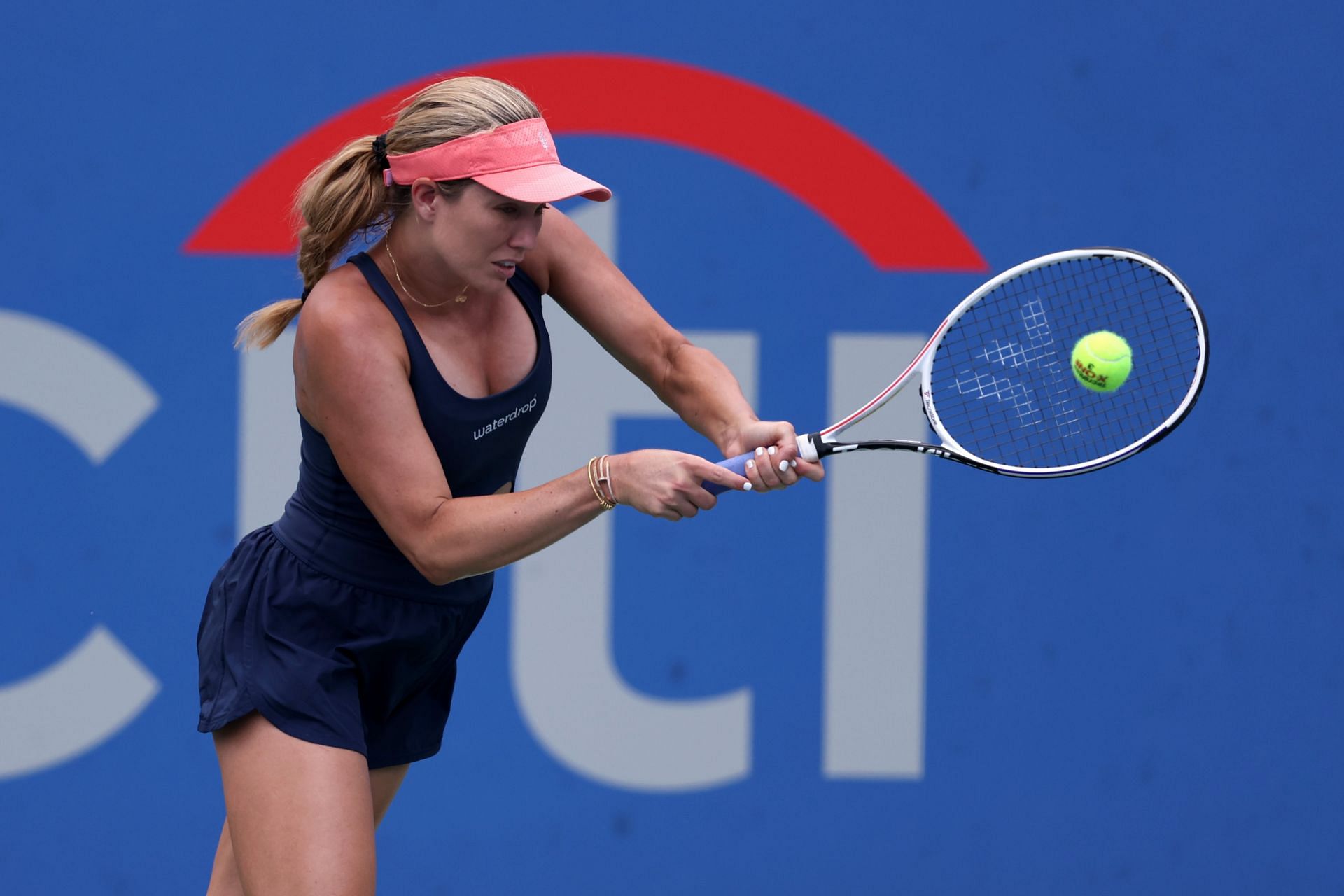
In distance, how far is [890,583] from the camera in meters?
3.21

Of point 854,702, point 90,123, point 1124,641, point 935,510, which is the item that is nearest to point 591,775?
point 854,702

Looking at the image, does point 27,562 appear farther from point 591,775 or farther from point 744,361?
point 744,361

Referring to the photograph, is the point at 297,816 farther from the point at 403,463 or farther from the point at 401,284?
the point at 401,284

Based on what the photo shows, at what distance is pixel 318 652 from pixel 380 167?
70 centimetres

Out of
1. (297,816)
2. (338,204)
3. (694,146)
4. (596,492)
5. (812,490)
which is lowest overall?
(297,816)

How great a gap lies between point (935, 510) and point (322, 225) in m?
1.64

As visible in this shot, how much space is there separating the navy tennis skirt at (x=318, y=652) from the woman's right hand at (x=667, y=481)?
46cm

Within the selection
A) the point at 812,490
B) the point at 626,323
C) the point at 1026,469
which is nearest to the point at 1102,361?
the point at 1026,469

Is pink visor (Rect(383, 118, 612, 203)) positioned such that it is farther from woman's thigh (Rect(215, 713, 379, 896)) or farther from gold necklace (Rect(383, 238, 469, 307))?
woman's thigh (Rect(215, 713, 379, 896))

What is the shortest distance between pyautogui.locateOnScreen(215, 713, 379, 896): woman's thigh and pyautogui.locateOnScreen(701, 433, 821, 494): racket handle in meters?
0.65

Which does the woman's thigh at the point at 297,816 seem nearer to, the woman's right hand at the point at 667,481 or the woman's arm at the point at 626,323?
the woman's right hand at the point at 667,481

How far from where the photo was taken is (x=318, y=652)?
2.11m

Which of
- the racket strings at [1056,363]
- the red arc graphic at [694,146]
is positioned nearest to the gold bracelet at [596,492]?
the racket strings at [1056,363]

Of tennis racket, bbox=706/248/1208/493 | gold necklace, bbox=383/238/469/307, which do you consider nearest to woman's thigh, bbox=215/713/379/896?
gold necklace, bbox=383/238/469/307
